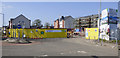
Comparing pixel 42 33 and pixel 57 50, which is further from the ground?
pixel 42 33

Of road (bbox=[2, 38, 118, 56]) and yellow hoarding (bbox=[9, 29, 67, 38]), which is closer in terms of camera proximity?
road (bbox=[2, 38, 118, 56])

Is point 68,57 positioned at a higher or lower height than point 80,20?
lower

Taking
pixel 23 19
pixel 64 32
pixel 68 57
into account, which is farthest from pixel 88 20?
pixel 68 57

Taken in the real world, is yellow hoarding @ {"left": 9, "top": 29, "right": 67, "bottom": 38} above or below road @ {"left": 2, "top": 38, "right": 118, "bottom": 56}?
above

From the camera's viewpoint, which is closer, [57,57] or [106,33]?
[57,57]

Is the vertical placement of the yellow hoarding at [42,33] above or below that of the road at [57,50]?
above

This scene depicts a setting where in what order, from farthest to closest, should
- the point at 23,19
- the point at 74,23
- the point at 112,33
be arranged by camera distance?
the point at 74,23 → the point at 23,19 → the point at 112,33

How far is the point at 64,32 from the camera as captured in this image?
38.8 m

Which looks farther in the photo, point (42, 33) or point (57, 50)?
point (42, 33)

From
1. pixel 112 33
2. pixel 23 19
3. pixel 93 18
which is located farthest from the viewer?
pixel 93 18

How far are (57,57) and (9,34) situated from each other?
3263 cm

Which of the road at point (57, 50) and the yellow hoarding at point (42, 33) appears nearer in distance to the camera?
the road at point (57, 50)

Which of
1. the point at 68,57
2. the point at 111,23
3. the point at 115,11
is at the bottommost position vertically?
the point at 68,57

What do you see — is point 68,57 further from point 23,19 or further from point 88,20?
point 88,20
